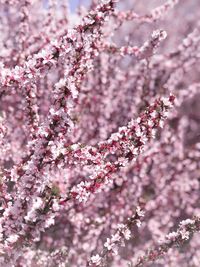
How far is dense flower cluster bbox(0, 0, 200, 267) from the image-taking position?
4309 millimetres

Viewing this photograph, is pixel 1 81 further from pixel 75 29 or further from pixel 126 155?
pixel 126 155

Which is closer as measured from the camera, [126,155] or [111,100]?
[126,155]

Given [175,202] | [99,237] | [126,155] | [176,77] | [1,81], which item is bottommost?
[126,155]

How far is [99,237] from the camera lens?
8.77 metres

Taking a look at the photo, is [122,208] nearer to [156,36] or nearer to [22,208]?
[156,36]

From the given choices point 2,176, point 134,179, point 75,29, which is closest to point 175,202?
point 134,179

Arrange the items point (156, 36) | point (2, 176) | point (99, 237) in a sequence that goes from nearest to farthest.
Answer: point (2, 176) → point (156, 36) → point (99, 237)

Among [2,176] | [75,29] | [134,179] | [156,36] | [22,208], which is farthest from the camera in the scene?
[134,179]

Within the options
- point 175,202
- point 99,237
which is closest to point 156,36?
point 99,237

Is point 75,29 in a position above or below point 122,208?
below

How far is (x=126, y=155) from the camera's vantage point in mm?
4414

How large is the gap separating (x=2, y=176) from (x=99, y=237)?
4.19 m

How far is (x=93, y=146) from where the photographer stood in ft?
17.5

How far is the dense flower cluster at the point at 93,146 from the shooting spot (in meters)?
4.31
